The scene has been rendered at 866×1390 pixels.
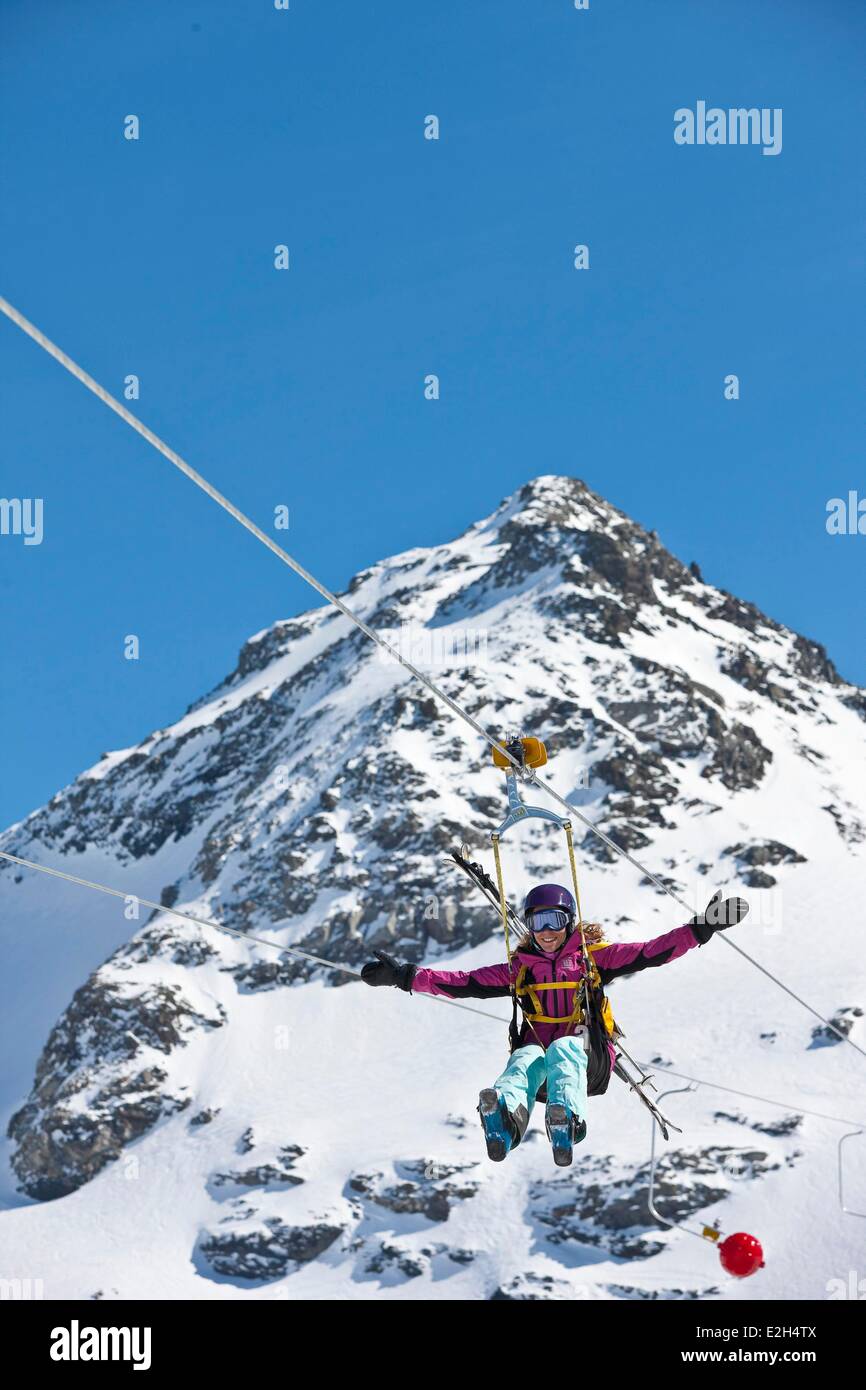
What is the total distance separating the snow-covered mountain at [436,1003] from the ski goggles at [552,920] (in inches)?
2978

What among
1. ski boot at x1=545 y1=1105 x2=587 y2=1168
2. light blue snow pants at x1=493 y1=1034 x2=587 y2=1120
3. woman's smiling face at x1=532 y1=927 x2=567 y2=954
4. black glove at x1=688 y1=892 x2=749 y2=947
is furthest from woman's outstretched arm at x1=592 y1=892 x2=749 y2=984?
ski boot at x1=545 y1=1105 x2=587 y2=1168

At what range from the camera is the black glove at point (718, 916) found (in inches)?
490

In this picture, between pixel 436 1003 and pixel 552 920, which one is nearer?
pixel 552 920

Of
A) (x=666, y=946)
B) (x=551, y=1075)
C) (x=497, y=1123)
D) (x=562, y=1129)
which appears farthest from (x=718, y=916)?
(x=497, y=1123)

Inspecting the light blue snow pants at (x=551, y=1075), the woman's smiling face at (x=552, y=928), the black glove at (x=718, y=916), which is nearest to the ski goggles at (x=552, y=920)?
the woman's smiling face at (x=552, y=928)

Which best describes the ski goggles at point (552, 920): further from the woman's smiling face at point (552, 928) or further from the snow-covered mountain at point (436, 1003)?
the snow-covered mountain at point (436, 1003)

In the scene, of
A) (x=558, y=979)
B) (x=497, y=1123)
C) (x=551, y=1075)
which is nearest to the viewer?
(x=497, y=1123)

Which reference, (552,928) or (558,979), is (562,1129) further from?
(552,928)

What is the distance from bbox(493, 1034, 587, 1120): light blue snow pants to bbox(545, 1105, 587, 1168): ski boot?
8cm

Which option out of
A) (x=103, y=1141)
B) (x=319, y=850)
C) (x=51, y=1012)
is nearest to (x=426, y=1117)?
(x=103, y=1141)

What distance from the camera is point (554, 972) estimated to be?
1318 cm

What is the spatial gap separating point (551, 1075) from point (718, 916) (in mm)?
2103

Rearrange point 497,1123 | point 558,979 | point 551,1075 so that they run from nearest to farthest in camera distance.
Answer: point 497,1123 < point 551,1075 < point 558,979

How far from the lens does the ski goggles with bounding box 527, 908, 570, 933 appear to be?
13.2 meters
